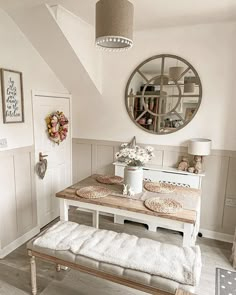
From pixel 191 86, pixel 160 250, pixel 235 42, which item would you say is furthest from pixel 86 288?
pixel 235 42

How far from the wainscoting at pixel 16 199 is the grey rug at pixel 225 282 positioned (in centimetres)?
227

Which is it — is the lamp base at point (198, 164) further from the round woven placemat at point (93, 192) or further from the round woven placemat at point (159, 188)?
the round woven placemat at point (93, 192)

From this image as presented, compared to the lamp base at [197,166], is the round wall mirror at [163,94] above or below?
above

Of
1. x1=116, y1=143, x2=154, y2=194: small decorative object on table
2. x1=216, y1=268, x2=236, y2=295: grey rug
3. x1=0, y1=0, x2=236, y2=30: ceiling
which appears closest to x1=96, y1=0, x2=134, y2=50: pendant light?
x1=0, y1=0, x2=236, y2=30: ceiling

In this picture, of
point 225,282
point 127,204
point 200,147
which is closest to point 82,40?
point 200,147

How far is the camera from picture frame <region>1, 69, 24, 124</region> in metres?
2.49

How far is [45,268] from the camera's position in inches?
97.0

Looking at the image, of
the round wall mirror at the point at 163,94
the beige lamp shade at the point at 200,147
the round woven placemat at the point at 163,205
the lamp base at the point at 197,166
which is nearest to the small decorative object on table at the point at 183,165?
the lamp base at the point at 197,166

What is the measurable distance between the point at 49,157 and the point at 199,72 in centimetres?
233

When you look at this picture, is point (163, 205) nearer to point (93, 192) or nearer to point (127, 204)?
point (127, 204)

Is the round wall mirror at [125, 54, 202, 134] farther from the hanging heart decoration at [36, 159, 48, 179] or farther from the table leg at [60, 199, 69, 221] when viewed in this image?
the table leg at [60, 199, 69, 221]

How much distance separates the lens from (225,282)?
7.62 feet

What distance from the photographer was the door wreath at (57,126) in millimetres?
3197

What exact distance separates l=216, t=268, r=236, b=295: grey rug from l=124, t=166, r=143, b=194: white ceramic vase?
1205mm
